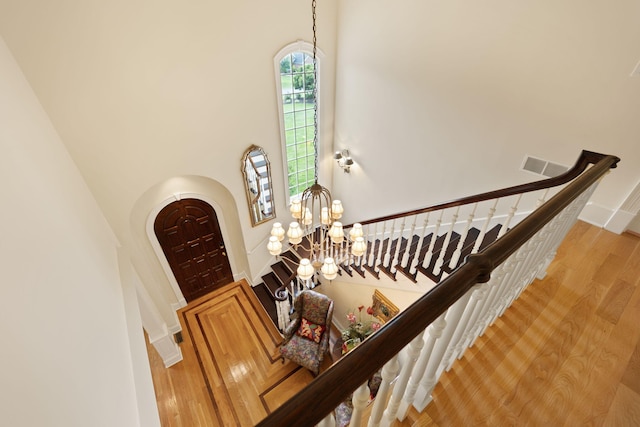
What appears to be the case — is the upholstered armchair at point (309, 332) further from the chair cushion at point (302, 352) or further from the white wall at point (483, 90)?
the white wall at point (483, 90)

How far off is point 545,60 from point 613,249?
188 centimetres

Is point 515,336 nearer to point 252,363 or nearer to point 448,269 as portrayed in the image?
point 448,269

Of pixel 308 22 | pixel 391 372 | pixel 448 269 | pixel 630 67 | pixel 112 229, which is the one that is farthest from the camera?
pixel 308 22

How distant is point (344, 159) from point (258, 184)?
1.69m

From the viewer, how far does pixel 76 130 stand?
2986 millimetres

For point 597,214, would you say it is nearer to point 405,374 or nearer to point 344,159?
point 405,374

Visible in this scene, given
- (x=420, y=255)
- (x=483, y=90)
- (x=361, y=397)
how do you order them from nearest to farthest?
(x=361, y=397), (x=483, y=90), (x=420, y=255)

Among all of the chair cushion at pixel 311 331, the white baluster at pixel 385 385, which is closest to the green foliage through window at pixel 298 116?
the chair cushion at pixel 311 331

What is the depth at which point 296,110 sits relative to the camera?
4840mm

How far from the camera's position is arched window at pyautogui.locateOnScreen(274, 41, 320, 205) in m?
4.31

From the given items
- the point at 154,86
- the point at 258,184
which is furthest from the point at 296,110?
the point at 154,86

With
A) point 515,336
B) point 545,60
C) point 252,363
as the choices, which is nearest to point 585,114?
point 545,60

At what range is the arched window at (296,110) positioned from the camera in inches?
170

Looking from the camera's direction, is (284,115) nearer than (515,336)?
No
